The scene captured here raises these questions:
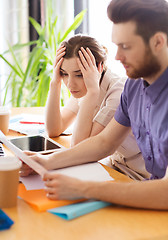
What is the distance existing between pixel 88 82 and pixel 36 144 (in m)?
0.38

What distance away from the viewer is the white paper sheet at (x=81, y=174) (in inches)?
47.7

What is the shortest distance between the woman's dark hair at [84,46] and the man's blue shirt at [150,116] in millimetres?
365

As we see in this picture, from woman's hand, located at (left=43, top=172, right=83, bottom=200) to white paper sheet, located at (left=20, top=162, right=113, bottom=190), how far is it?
0.14 m

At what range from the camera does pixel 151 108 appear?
1.26m

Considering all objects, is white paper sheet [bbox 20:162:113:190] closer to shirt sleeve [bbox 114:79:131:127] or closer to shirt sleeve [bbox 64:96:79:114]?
shirt sleeve [bbox 114:79:131:127]

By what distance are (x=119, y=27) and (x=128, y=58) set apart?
11 cm

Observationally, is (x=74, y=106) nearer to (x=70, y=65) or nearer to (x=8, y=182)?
(x=70, y=65)

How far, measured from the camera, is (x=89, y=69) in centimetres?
169

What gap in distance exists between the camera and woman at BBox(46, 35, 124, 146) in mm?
1688

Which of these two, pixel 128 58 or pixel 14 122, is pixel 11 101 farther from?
pixel 128 58

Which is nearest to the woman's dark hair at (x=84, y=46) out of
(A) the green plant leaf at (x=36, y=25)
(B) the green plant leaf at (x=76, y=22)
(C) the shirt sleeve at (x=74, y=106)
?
(C) the shirt sleeve at (x=74, y=106)

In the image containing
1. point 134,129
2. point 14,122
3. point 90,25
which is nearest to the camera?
point 134,129

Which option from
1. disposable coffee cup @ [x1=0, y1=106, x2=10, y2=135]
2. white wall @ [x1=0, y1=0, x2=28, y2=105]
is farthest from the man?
white wall @ [x1=0, y1=0, x2=28, y2=105]

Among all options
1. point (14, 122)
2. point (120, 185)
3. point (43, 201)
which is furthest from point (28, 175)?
point (14, 122)
